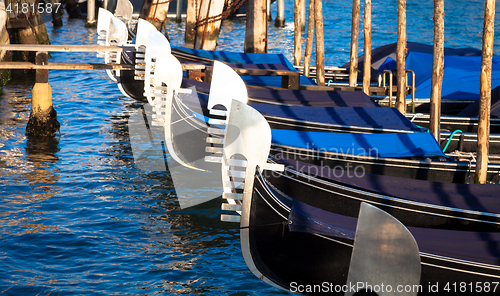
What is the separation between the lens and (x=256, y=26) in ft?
40.6

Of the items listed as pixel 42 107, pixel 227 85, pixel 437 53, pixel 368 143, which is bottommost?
pixel 368 143

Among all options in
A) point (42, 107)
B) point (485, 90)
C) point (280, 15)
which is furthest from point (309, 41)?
point (280, 15)

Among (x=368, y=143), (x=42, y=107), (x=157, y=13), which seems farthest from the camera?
(x=157, y=13)

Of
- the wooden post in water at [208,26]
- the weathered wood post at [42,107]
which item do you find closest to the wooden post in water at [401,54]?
the wooden post in water at [208,26]

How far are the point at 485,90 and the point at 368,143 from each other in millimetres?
1477

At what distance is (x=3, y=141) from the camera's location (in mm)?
9984

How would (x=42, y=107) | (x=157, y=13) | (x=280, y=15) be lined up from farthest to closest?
(x=280, y=15), (x=157, y=13), (x=42, y=107)

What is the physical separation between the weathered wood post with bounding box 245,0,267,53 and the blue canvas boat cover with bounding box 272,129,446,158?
19.7ft

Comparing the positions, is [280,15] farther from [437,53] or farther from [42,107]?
[437,53]

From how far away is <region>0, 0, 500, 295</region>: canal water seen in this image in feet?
18.5

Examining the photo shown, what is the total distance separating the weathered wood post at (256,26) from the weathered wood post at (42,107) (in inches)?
187

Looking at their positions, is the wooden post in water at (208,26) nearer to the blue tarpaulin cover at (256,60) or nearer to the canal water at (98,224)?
the blue tarpaulin cover at (256,60)

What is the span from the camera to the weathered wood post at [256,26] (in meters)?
12.2

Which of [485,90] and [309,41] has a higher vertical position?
[309,41]
